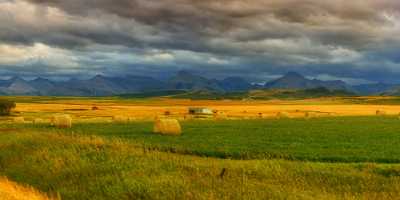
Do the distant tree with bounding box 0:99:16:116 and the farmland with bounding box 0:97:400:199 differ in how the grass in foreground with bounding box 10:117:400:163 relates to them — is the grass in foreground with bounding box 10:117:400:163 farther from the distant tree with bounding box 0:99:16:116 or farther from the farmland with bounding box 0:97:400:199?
the distant tree with bounding box 0:99:16:116

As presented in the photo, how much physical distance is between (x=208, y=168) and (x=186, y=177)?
2064 millimetres

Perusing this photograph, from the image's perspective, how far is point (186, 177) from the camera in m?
21.6

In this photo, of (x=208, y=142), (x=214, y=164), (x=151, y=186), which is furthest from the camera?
(x=208, y=142)

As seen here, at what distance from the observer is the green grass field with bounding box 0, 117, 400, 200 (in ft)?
64.8

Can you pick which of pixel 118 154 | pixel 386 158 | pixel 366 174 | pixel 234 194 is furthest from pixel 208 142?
pixel 234 194

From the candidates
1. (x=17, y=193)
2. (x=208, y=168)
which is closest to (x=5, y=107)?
(x=17, y=193)

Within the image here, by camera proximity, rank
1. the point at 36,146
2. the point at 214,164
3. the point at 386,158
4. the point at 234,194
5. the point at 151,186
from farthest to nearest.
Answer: the point at 36,146
the point at 386,158
the point at 214,164
the point at 151,186
the point at 234,194

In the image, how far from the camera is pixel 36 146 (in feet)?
109

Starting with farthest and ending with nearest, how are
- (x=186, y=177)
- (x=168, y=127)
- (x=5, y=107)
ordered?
(x=5, y=107) < (x=168, y=127) < (x=186, y=177)

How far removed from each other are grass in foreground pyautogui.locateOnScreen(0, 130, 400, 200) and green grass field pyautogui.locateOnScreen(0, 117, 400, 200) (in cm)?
4

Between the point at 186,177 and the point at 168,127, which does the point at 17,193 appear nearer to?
the point at 186,177

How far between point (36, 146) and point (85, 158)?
22.6ft

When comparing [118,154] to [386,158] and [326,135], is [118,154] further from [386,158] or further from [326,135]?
[326,135]

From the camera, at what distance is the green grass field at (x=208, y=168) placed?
19750 mm
